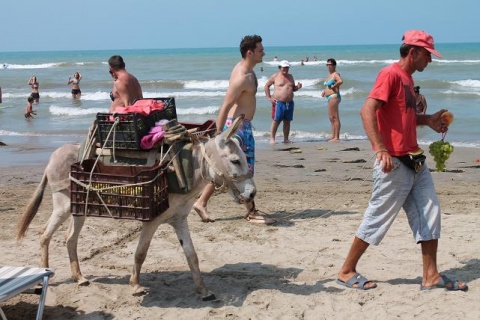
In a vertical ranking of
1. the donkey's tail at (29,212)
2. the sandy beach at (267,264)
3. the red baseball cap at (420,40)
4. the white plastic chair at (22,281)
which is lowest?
the sandy beach at (267,264)

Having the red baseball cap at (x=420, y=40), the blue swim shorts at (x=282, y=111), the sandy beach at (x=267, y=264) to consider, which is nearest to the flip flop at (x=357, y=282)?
the sandy beach at (x=267, y=264)

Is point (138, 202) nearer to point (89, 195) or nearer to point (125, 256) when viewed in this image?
point (89, 195)

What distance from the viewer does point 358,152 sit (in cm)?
1373

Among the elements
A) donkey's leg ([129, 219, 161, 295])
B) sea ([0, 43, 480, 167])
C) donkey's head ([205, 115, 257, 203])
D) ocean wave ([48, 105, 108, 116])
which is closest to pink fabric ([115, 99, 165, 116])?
donkey's head ([205, 115, 257, 203])

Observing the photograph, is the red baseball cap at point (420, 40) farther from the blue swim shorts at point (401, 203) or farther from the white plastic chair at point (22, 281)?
the white plastic chair at point (22, 281)

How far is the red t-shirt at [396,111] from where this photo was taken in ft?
16.9

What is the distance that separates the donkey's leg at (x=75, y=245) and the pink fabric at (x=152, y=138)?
0.98 m

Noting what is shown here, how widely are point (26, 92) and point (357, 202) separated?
28074 millimetres

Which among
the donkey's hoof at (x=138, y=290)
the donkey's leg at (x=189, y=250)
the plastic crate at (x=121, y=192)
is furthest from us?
the donkey's hoof at (x=138, y=290)

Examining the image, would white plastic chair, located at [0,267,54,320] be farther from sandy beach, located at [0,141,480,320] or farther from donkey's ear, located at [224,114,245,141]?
donkey's ear, located at [224,114,245,141]

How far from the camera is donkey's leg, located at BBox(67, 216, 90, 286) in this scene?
228 inches

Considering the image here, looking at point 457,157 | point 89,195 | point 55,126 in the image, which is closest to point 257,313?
point 89,195

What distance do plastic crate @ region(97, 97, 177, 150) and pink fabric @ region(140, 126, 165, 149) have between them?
4cm

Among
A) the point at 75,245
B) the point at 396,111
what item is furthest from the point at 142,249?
the point at 396,111
